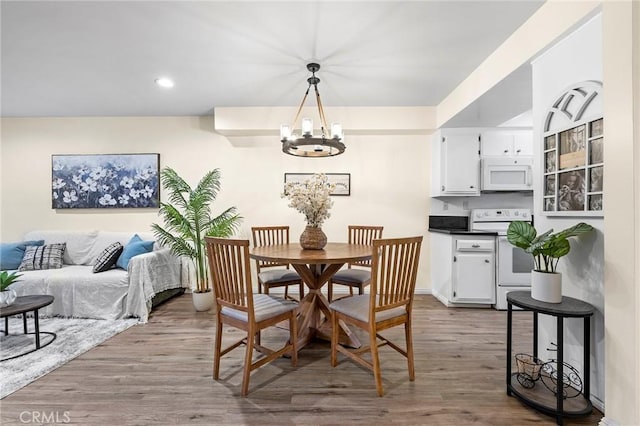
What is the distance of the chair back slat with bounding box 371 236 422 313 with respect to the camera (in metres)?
1.68

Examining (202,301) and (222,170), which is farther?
(222,170)

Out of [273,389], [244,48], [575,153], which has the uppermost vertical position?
[244,48]

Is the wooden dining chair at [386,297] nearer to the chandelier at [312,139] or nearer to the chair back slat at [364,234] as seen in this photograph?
the chandelier at [312,139]

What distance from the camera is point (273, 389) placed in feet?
5.73

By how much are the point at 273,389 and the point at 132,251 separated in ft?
8.12

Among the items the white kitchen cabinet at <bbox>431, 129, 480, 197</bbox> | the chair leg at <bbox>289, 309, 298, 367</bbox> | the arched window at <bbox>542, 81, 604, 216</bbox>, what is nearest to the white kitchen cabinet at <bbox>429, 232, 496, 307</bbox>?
the white kitchen cabinet at <bbox>431, 129, 480, 197</bbox>

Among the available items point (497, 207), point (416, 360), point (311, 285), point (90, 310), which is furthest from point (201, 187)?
point (497, 207)

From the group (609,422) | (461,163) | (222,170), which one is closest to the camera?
(609,422)

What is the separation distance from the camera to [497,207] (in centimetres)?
377

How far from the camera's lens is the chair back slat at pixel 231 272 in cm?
168

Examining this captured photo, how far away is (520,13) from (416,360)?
258cm

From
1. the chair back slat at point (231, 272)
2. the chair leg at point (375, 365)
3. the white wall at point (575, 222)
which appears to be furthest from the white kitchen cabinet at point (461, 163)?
the chair back slat at point (231, 272)

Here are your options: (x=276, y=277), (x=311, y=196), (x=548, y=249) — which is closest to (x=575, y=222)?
(x=548, y=249)

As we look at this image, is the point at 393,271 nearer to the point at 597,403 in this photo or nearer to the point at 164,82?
the point at 597,403
